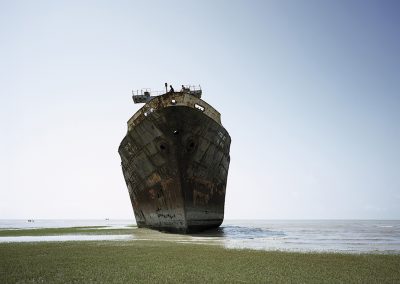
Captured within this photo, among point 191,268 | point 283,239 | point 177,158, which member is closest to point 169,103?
point 177,158

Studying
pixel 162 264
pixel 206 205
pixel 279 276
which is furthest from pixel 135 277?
pixel 206 205

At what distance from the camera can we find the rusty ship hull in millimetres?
17594

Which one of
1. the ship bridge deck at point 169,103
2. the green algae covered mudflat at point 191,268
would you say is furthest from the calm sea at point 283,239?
the ship bridge deck at point 169,103

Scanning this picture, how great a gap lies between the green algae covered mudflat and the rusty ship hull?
901cm

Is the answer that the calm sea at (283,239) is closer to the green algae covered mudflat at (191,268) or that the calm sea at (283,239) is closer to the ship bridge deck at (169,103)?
the green algae covered mudflat at (191,268)

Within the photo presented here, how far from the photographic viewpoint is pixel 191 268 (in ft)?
21.6

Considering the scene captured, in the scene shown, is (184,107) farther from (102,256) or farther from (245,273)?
(245,273)

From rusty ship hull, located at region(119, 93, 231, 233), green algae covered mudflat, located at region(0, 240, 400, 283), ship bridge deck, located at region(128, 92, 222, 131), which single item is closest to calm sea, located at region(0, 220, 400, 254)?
rusty ship hull, located at region(119, 93, 231, 233)

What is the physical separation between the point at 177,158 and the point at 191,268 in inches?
437

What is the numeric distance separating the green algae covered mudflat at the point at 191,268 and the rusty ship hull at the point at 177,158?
29.6ft

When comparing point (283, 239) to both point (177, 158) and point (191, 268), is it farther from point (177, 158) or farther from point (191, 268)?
point (191, 268)

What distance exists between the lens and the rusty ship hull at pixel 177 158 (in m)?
17.6

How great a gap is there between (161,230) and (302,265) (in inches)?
563

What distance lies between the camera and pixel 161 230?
2012cm
